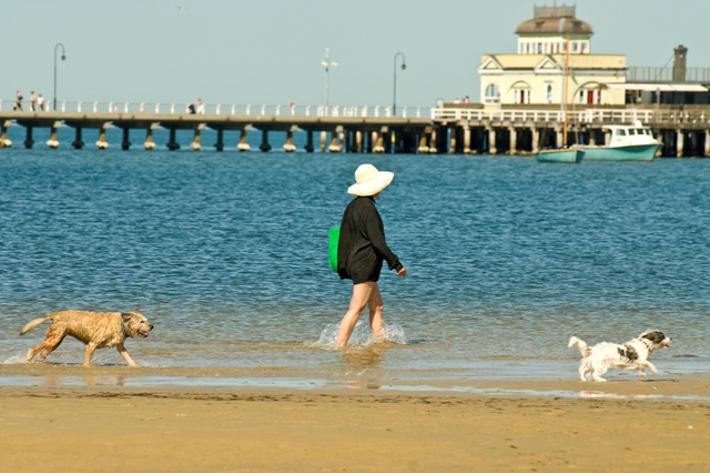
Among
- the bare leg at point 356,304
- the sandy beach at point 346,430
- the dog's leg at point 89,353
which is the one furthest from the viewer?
the bare leg at point 356,304

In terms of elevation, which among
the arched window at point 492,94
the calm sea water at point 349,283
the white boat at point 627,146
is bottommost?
the calm sea water at point 349,283

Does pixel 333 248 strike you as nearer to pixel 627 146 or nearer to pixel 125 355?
pixel 125 355

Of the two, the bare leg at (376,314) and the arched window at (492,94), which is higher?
the arched window at (492,94)

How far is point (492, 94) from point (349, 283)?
2929 inches

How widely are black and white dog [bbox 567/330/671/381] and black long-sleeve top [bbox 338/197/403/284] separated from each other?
6.88ft

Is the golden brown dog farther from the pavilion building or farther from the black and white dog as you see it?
the pavilion building

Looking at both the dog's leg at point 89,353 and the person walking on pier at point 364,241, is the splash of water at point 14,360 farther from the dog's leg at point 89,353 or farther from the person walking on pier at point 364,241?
the person walking on pier at point 364,241

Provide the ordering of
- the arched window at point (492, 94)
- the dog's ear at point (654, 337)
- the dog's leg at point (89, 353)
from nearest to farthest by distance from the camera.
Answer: the dog's ear at point (654, 337) → the dog's leg at point (89, 353) → the arched window at point (492, 94)

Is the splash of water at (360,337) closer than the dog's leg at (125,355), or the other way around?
the dog's leg at (125,355)

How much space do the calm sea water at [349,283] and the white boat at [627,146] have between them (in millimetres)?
24341

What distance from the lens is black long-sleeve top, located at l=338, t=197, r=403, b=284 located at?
10.9 meters

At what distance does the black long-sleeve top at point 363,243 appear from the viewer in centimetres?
1095

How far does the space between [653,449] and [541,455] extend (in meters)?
0.65

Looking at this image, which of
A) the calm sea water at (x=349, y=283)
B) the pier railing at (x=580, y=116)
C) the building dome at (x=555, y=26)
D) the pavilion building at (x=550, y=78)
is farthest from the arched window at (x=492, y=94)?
the calm sea water at (x=349, y=283)
